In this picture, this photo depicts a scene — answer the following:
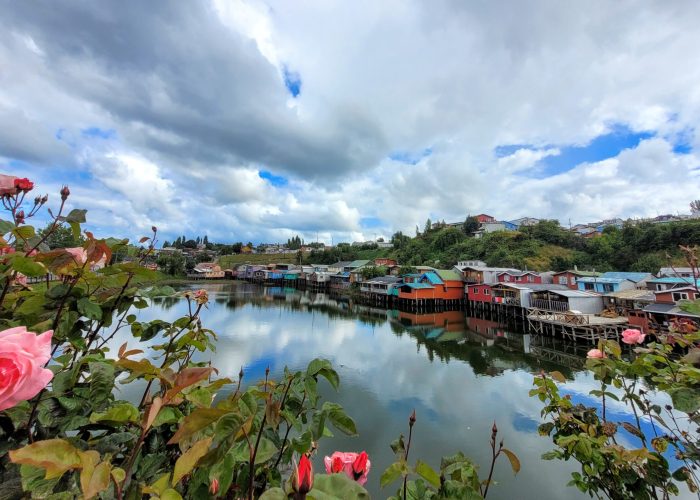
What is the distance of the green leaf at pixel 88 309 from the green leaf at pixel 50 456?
67 centimetres

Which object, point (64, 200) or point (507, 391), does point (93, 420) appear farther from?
point (507, 391)

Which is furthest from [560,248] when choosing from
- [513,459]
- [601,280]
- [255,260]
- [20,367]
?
[255,260]

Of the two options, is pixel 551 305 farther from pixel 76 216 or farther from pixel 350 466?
pixel 76 216

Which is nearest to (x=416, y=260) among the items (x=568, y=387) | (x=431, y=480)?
(x=568, y=387)

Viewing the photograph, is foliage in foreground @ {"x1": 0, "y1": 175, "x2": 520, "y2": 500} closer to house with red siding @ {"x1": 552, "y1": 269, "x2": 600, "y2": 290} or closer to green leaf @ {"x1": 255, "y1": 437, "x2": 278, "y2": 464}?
green leaf @ {"x1": 255, "y1": 437, "x2": 278, "y2": 464}

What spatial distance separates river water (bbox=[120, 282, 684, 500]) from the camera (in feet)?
22.2

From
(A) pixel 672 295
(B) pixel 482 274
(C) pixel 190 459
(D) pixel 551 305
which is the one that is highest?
(C) pixel 190 459

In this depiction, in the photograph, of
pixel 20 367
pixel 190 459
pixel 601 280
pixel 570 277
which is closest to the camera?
pixel 20 367

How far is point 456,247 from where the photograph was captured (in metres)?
48.3

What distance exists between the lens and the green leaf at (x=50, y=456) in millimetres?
510

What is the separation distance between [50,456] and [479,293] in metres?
31.4

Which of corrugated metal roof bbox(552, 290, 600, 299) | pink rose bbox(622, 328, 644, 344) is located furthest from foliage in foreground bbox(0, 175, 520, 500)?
corrugated metal roof bbox(552, 290, 600, 299)

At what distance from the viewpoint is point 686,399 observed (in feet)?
4.27

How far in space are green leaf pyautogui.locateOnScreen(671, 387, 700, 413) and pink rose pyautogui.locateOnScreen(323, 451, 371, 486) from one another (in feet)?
4.45
